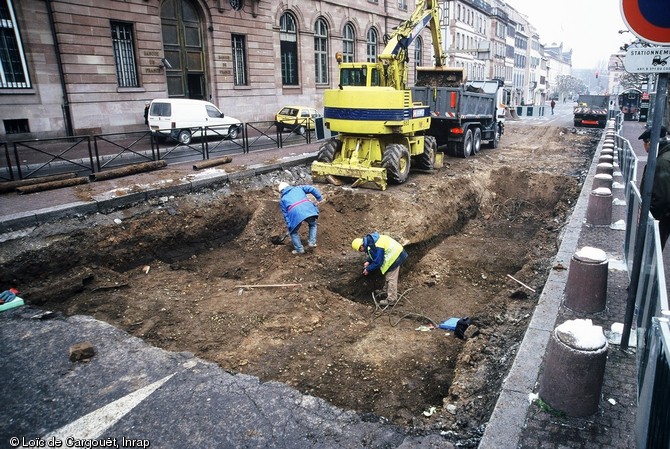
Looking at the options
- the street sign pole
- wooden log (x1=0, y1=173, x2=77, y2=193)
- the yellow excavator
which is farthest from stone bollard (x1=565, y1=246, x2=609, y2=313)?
wooden log (x1=0, y1=173, x2=77, y2=193)

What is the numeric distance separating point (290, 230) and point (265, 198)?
3389mm

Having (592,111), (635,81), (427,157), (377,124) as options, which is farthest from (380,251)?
(635,81)

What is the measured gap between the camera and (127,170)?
37.7ft

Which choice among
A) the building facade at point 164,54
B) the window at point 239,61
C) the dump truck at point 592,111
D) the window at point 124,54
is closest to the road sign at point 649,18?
the building facade at point 164,54

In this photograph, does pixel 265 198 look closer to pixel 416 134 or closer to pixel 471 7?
pixel 416 134

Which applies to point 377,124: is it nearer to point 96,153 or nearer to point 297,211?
point 297,211

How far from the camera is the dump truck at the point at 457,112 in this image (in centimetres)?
1487

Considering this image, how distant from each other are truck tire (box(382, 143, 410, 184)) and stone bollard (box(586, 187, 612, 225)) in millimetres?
4632

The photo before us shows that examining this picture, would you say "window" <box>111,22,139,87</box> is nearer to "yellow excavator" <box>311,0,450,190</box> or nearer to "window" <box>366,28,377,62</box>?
"yellow excavator" <box>311,0,450,190</box>

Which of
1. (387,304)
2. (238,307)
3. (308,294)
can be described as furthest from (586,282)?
(238,307)

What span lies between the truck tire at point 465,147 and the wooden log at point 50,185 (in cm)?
1187

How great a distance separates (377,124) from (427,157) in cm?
294

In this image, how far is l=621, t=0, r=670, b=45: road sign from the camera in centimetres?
322

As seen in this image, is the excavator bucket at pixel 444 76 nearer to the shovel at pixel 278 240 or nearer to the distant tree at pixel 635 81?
the shovel at pixel 278 240
